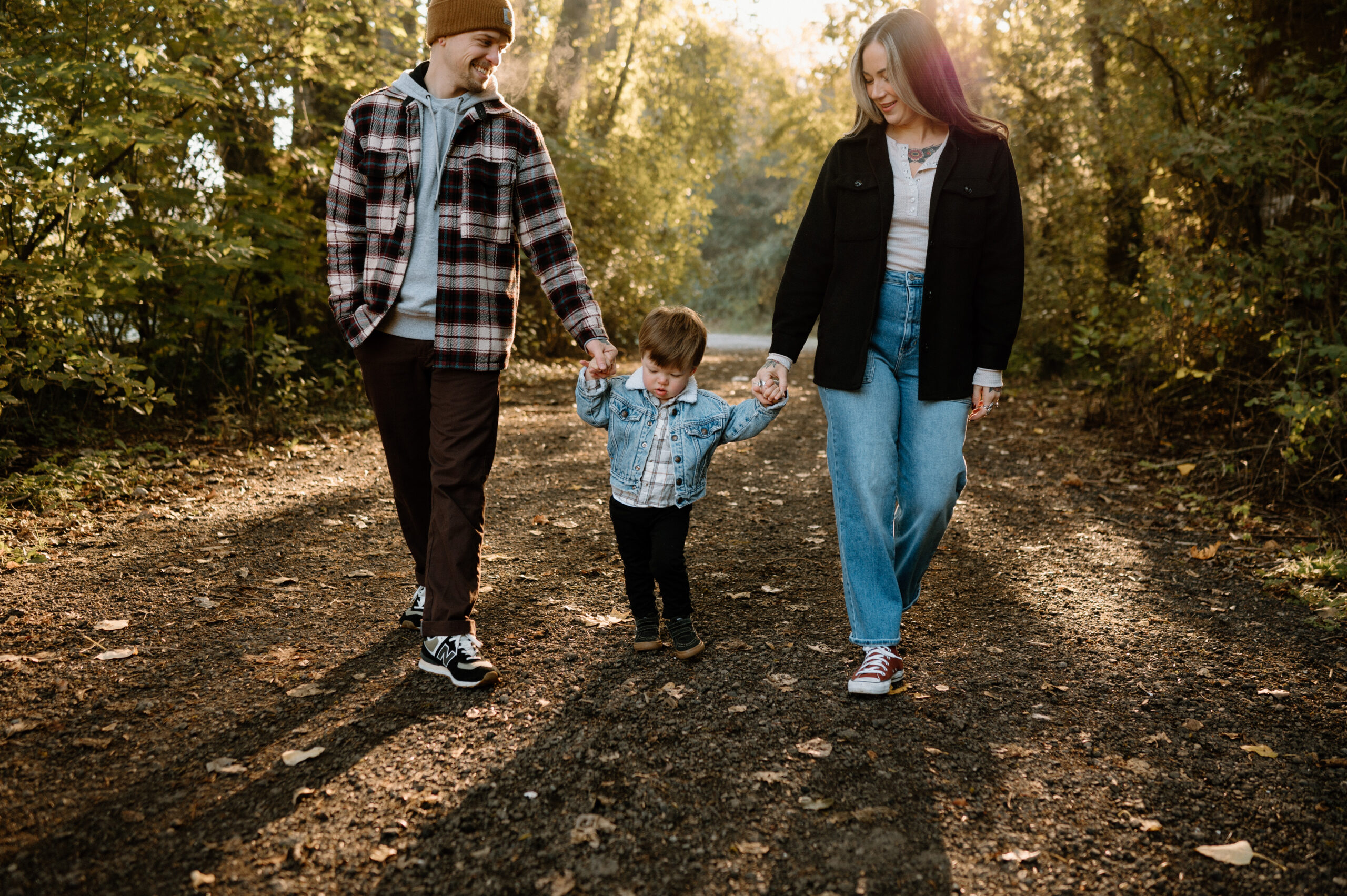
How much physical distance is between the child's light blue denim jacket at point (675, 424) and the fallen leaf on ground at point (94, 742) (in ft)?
5.90

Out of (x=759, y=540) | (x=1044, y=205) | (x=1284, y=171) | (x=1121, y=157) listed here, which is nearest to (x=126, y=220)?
(x=759, y=540)

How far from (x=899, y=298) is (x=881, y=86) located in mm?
714

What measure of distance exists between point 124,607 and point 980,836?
138 inches

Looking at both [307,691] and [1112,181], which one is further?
[1112,181]

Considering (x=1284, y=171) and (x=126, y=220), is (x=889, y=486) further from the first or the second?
(x=126, y=220)

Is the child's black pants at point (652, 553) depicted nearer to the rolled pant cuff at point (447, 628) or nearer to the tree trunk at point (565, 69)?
the rolled pant cuff at point (447, 628)

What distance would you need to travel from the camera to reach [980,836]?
243cm

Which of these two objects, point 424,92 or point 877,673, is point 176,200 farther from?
point 877,673

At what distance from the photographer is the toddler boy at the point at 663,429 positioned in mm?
3277

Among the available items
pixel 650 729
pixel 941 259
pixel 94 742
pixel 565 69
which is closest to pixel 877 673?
pixel 650 729

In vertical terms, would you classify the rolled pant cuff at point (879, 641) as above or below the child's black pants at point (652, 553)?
below

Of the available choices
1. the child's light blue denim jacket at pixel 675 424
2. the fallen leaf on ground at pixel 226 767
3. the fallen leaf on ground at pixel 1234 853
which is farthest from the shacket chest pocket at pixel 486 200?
the fallen leaf on ground at pixel 1234 853

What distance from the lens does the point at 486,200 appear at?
3.21 m

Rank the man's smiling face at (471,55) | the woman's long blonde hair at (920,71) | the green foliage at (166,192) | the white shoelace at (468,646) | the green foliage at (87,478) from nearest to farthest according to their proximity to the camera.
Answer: the woman's long blonde hair at (920,71)
the man's smiling face at (471,55)
the white shoelace at (468,646)
the green foliage at (87,478)
the green foliage at (166,192)
